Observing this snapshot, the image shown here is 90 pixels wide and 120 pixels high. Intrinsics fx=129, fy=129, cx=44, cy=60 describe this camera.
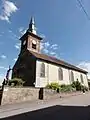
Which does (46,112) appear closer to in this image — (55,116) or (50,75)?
(55,116)

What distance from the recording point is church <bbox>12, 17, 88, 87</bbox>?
25.9m

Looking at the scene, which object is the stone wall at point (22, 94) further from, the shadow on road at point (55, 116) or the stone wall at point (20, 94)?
the shadow on road at point (55, 116)

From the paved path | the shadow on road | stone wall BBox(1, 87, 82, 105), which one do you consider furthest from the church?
the shadow on road

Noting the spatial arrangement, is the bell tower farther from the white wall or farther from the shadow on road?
the shadow on road

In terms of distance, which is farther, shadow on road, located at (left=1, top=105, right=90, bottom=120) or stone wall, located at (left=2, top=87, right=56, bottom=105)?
stone wall, located at (left=2, top=87, right=56, bottom=105)

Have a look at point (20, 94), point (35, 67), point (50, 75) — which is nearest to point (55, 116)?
point (20, 94)

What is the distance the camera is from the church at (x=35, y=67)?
2595cm

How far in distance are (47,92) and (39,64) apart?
772 centimetres

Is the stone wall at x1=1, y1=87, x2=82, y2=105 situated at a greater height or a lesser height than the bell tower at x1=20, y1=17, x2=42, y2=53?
lesser

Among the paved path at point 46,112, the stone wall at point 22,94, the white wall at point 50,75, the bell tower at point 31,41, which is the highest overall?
the bell tower at point 31,41

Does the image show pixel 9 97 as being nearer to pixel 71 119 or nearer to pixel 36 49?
pixel 71 119

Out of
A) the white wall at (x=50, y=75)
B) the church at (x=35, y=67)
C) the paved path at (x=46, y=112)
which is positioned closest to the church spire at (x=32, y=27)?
the church at (x=35, y=67)

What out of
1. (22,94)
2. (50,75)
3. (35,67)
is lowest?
(22,94)

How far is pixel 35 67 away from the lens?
1014 inches
